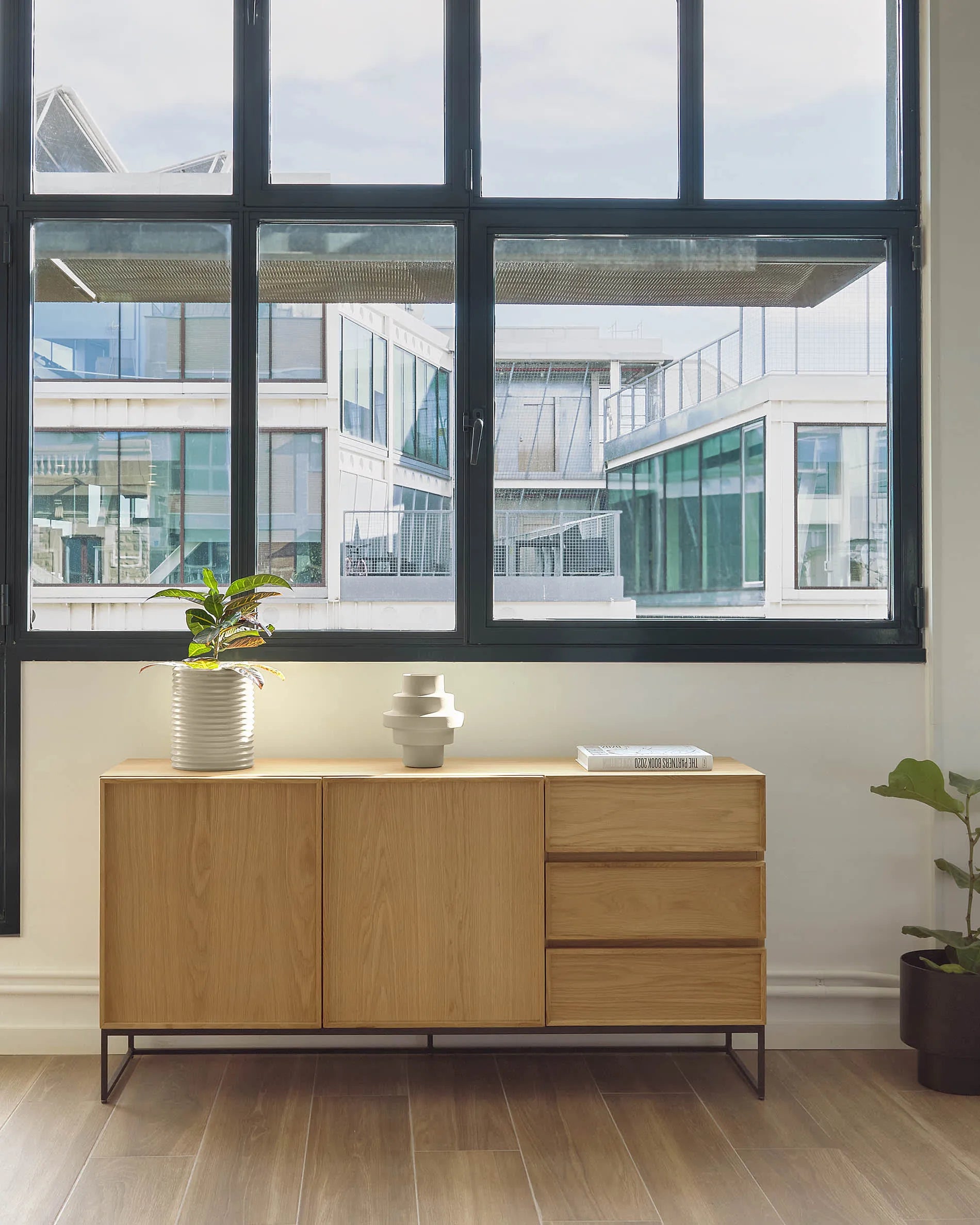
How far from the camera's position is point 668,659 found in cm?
282

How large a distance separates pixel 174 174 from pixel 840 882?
9.34 ft

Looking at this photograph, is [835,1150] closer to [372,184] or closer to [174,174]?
[372,184]

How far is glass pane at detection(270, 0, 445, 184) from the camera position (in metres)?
2.84

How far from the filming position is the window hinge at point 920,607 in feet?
9.24

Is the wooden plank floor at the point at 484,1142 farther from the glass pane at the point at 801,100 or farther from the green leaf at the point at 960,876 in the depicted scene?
the glass pane at the point at 801,100

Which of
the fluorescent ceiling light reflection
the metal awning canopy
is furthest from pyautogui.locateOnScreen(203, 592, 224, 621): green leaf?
the fluorescent ceiling light reflection

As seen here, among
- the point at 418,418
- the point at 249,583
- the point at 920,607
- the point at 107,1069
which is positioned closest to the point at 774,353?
the point at 920,607

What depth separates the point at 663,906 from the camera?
239 centimetres

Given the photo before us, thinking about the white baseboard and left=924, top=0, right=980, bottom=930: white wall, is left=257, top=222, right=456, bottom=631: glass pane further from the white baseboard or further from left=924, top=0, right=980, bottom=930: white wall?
left=924, top=0, right=980, bottom=930: white wall

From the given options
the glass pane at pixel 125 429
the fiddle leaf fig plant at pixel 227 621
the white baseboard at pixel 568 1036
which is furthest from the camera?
the glass pane at pixel 125 429

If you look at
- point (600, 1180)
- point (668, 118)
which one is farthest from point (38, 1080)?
point (668, 118)

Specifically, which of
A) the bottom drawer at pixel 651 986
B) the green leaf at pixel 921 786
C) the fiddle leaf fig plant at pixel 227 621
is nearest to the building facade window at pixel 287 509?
A: the fiddle leaf fig plant at pixel 227 621

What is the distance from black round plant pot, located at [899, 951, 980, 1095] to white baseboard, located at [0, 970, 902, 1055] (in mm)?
241

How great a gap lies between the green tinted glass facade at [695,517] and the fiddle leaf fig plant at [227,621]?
1.03 metres
